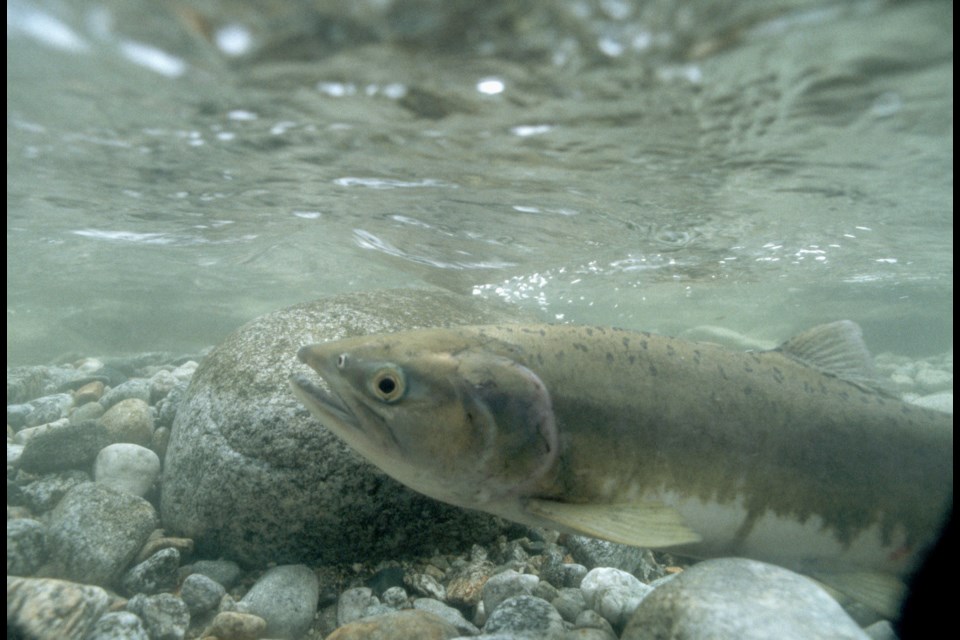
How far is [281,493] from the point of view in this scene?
3.92 metres

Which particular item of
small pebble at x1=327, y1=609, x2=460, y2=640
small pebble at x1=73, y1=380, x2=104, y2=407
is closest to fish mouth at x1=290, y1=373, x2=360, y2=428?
small pebble at x1=327, y1=609, x2=460, y2=640

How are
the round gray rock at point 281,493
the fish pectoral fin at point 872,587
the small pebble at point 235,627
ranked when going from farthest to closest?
1. the round gray rock at point 281,493
2. the fish pectoral fin at point 872,587
3. the small pebble at point 235,627

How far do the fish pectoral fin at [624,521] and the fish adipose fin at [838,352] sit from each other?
191 centimetres

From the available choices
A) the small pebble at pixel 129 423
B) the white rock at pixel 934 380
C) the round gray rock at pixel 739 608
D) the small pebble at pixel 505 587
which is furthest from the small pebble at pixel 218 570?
the white rock at pixel 934 380

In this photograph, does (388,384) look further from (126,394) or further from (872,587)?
(126,394)

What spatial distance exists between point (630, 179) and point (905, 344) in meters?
27.4

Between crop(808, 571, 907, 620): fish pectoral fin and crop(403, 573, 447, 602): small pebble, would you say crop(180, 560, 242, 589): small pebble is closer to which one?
crop(403, 573, 447, 602): small pebble

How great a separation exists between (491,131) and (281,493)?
5.04 m

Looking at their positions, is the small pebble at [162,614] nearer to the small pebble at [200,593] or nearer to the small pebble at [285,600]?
the small pebble at [200,593]

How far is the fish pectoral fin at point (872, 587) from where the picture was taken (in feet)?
11.2

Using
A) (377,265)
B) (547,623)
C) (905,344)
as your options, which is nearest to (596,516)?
(547,623)

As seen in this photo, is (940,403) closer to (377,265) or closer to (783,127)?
(783,127)

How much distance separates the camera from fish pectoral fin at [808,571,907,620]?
3408 millimetres

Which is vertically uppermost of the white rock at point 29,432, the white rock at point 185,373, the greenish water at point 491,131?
the greenish water at point 491,131
